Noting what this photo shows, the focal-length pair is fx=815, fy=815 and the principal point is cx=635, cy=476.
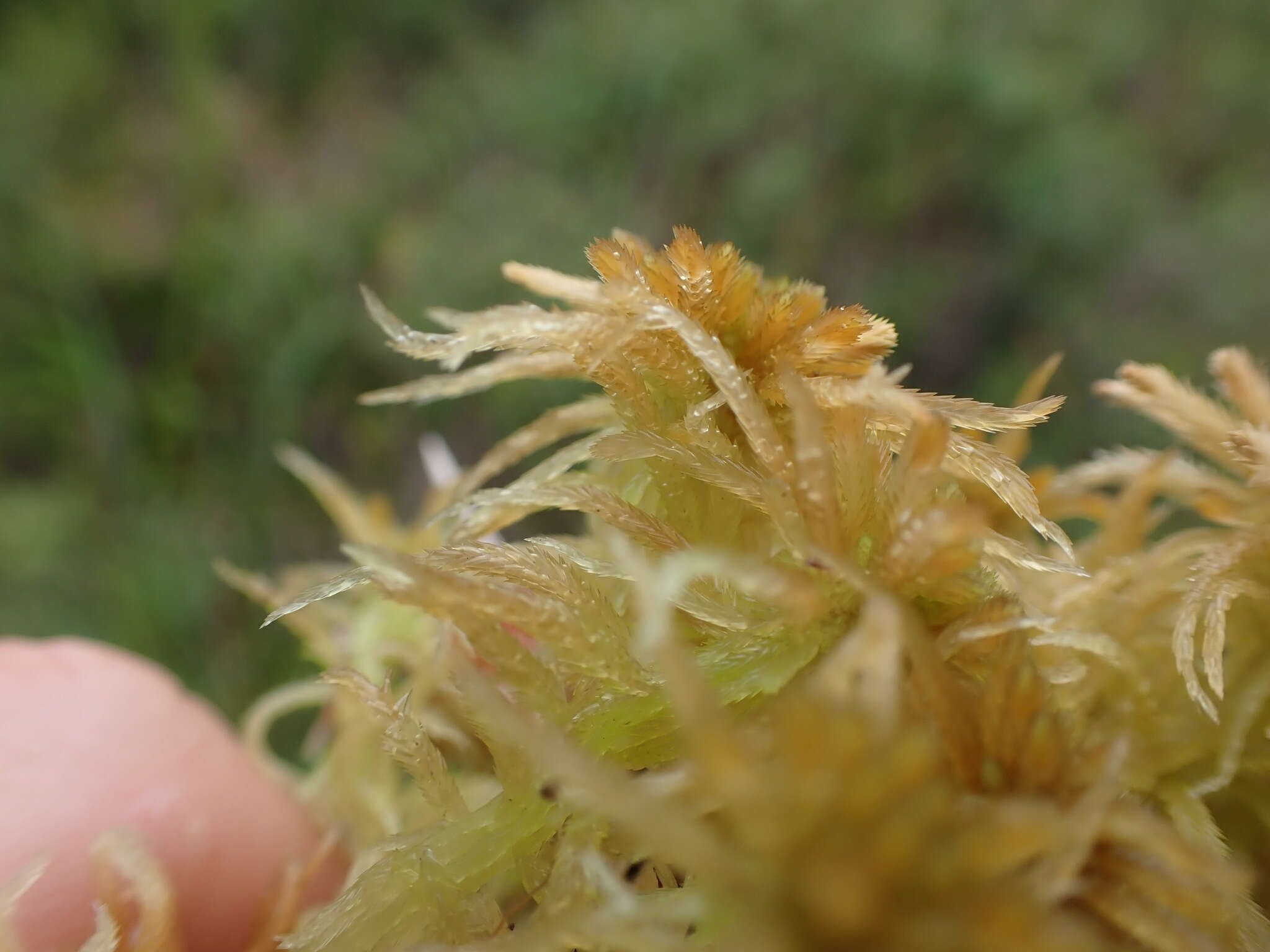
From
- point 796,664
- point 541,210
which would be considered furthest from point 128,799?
point 541,210

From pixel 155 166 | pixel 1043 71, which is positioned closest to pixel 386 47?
pixel 155 166

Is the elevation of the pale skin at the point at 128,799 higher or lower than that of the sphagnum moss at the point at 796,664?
lower

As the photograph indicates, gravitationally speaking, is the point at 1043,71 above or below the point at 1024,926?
above

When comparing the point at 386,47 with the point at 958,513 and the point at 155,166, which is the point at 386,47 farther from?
the point at 958,513

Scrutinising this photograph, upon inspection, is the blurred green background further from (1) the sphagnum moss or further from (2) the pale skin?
(1) the sphagnum moss

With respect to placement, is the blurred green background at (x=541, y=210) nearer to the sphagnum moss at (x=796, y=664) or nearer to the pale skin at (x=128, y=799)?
the pale skin at (x=128, y=799)

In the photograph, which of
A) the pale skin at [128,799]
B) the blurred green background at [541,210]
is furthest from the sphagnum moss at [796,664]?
the blurred green background at [541,210]

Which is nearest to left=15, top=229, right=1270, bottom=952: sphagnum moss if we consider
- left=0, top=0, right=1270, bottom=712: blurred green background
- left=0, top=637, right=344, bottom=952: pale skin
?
left=0, top=637, right=344, bottom=952: pale skin
